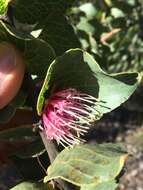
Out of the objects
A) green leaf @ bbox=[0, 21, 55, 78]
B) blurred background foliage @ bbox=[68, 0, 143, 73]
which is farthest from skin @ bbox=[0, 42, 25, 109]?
blurred background foliage @ bbox=[68, 0, 143, 73]

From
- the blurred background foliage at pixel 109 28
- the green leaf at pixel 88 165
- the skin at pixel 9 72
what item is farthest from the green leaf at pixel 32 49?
the blurred background foliage at pixel 109 28

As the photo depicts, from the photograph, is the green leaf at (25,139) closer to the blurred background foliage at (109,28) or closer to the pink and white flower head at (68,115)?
the pink and white flower head at (68,115)

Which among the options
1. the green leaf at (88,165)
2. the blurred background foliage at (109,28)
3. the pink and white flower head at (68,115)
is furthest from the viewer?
the blurred background foliage at (109,28)

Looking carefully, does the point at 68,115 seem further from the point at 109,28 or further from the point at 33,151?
the point at 109,28

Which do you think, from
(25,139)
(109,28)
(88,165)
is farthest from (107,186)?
(109,28)

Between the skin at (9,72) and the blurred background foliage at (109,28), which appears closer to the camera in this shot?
the skin at (9,72)

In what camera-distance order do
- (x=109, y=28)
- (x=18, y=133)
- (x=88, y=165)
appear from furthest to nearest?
(x=109, y=28)
(x=18, y=133)
(x=88, y=165)
